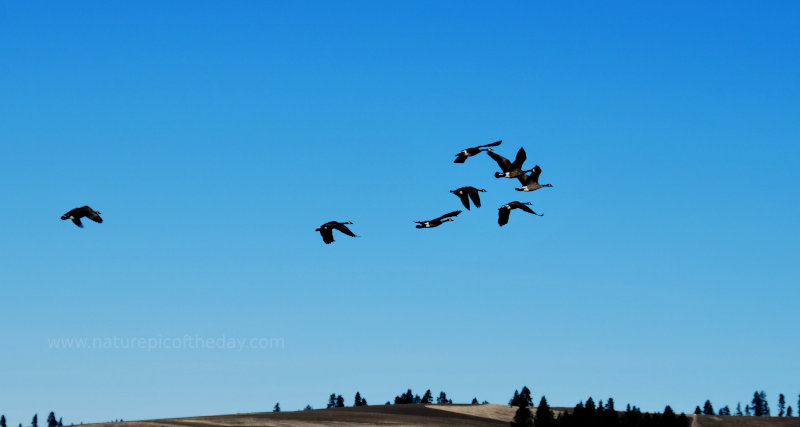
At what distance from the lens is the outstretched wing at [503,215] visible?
60713 millimetres

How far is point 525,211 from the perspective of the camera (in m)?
61.9

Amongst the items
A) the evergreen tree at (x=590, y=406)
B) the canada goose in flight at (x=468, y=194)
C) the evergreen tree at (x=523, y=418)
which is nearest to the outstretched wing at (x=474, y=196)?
the canada goose in flight at (x=468, y=194)

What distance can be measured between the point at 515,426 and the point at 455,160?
11126 cm

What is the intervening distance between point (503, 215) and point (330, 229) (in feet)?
33.1

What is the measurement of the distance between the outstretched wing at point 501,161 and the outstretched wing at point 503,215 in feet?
7.99

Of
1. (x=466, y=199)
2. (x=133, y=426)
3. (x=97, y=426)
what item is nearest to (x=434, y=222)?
(x=466, y=199)

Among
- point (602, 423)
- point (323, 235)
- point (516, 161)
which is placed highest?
point (516, 161)

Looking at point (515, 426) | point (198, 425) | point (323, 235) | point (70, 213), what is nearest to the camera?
point (70, 213)

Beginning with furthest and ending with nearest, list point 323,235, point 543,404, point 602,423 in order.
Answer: point 543,404 < point 602,423 < point 323,235

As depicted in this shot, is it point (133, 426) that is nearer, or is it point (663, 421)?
point (663, 421)

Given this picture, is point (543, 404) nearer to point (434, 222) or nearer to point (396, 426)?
point (396, 426)

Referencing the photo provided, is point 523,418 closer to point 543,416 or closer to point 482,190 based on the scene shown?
point 543,416

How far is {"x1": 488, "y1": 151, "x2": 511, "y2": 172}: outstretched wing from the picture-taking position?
6116 centimetres

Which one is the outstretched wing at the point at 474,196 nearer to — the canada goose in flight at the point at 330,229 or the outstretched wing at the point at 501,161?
the outstretched wing at the point at 501,161
